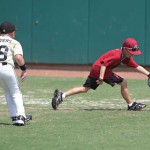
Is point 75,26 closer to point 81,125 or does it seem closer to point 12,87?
point 12,87

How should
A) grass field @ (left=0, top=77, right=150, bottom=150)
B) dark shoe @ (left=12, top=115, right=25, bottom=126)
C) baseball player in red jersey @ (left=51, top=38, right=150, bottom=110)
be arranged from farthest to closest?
baseball player in red jersey @ (left=51, top=38, right=150, bottom=110) < dark shoe @ (left=12, top=115, right=25, bottom=126) < grass field @ (left=0, top=77, right=150, bottom=150)

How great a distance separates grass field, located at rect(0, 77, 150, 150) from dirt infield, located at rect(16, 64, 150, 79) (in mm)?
4507

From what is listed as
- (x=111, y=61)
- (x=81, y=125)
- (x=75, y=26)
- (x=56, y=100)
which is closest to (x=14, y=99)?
(x=81, y=125)

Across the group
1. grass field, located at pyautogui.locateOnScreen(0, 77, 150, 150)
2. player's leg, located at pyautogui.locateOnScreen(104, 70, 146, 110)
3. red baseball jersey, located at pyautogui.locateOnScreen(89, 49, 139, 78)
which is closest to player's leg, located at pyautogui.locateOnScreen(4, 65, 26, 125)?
grass field, located at pyautogui.locateOnScreen(0, 77, 150, 150)

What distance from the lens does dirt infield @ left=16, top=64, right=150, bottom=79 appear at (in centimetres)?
1792

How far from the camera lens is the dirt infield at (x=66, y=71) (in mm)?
17922

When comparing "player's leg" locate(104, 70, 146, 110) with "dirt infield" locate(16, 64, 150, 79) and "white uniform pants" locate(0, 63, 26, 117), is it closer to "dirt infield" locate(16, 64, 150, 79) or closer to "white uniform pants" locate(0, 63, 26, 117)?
"white uniform pants" locate(0, 63, 26, 117)

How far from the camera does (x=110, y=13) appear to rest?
1789 cm

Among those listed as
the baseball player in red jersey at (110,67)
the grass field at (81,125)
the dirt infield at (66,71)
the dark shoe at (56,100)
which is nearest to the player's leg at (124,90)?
the baseball player in red jersey at (110,67)

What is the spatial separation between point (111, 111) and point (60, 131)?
7.67 ft

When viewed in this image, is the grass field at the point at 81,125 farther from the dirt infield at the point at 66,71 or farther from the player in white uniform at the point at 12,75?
the dirt infield at the point at 66,71

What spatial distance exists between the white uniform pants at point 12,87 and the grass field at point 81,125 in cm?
24

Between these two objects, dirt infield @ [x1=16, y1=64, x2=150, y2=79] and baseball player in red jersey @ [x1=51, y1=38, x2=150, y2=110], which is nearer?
baseball player in red jersey @ [x1=51, y1=38, x2=150, y2=110]

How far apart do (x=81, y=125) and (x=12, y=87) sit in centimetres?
109
